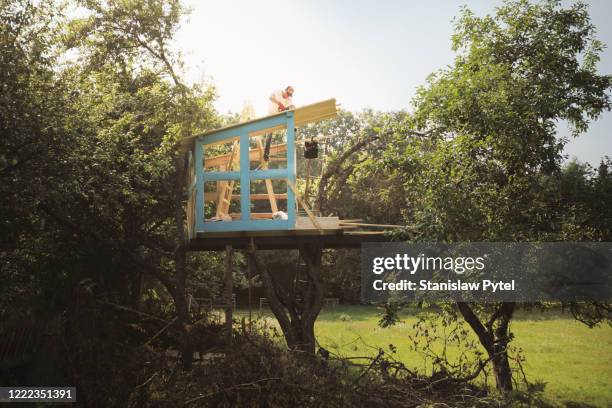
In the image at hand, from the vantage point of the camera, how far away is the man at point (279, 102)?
12.9 metres

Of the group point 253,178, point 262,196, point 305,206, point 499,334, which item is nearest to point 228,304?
point 262,196

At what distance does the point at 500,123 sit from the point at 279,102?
4.81 m

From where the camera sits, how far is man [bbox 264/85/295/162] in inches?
507

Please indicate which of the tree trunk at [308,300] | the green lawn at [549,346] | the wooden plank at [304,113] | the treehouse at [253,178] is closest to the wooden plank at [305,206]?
the treehouse at [253,178]

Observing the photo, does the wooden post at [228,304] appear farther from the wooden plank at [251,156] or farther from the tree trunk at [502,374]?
the tree trunk at [502,374]

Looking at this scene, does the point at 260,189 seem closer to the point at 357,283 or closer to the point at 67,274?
the point at 357,283

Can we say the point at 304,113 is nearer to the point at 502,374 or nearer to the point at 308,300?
the point at 308,300

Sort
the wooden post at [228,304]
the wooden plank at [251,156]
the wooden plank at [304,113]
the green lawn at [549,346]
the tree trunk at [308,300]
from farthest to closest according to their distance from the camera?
the green lawn at [549,346] < the tree trunk at [308,300] < the wooden plank at [251,156] < the wooden post at [228,304] < the wooden plank at [304,113]

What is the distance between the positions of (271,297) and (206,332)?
9.89 ft

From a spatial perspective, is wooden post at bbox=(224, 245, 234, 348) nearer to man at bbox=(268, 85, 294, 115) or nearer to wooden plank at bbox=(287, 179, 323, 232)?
wooden plank at bbox=(287, 179, 323, 232)

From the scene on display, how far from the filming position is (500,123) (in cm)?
1090

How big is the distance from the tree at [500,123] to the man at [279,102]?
2711 millimetres

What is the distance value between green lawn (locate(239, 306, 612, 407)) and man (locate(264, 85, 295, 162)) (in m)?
4.73

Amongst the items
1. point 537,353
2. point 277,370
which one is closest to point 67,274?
point 277,370
